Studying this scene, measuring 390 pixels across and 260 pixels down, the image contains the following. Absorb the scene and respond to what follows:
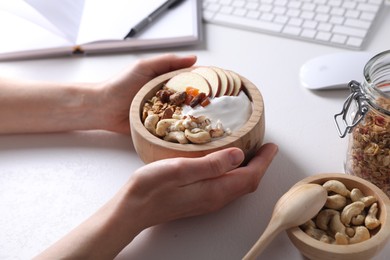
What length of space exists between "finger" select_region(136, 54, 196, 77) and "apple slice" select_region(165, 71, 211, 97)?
0.17ft

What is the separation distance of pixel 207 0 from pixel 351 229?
689 millimetres

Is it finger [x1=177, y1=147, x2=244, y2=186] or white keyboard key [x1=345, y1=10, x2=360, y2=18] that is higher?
white keyboard key [x1=345, y1=10, x2=360, y2=18]

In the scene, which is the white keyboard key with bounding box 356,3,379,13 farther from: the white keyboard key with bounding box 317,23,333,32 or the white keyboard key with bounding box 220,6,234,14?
the white keyboard key with bounding box 220,6,234,14

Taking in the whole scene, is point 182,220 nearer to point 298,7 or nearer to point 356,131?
point 356,131

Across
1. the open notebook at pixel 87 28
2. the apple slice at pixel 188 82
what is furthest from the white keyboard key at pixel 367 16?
the apple slice at pixel 188 82

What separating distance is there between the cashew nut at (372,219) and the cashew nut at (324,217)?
0.04 m

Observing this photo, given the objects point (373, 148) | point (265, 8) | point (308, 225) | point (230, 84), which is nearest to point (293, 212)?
point (308, 225)

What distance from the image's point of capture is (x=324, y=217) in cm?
69

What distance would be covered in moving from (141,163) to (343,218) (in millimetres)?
336

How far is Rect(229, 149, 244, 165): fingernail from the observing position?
730mm

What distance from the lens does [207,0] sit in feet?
3.95

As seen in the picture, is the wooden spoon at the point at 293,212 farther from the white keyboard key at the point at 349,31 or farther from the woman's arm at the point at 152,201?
the white keyboard key at the point at 349,31

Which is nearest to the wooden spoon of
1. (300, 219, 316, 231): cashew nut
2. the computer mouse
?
(300, 219, 316, 231): cashew nut

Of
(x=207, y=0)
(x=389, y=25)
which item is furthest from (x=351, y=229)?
(x=207, y=0)
